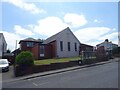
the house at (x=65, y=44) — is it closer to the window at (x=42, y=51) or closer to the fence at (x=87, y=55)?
the window at (x=42, y=51)

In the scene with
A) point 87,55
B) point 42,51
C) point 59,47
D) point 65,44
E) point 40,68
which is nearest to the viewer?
point 40,68

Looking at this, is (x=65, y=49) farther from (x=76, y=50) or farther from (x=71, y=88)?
(x=71, y=88)

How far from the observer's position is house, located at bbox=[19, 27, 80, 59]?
145 feet

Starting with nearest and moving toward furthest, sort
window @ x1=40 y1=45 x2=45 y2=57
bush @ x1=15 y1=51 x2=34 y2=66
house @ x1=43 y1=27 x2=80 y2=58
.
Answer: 1. bush @ x1=15 y1=51 x2=34 y2=66
2. window @ x1=40 y1=45 x2=45 y2=57
3. house @ x1=43 y1=27 x2=80 y2=58

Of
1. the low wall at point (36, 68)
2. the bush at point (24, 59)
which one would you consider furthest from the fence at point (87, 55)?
the bush at point (24, 59)

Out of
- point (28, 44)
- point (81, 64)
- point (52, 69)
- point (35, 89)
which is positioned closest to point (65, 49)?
point (28, 44)

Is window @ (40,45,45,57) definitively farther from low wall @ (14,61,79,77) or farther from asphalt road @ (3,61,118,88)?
asphalt road @ (3,61,118,88)

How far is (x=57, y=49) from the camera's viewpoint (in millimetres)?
44469

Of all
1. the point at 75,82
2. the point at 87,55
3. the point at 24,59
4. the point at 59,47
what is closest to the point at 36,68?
the point at 24,59

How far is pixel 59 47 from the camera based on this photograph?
44844 millimetres

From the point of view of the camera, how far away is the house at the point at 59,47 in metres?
44.2

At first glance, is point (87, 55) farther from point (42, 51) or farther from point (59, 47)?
point (42, 51)

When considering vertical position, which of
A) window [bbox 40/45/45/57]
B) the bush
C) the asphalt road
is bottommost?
the asphalt road

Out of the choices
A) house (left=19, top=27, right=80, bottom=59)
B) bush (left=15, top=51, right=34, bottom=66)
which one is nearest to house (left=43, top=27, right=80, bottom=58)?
house (left=19, top=27, right=80, bottom=59)
